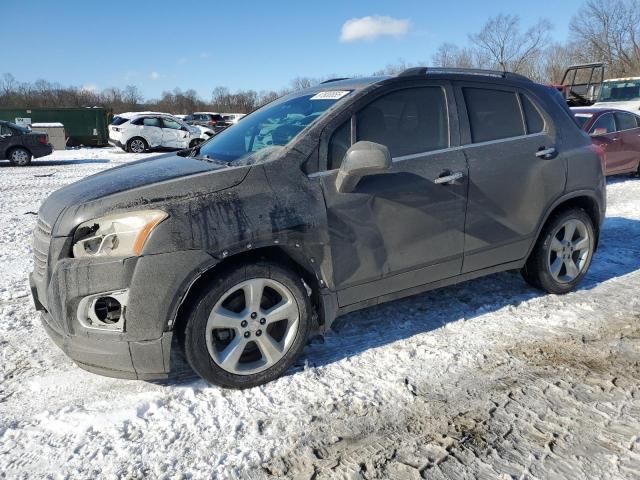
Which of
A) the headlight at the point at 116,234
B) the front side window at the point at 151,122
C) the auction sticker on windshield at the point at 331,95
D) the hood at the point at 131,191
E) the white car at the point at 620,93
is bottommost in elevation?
the headlight at the point at 116,234

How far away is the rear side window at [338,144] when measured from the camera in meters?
3.12

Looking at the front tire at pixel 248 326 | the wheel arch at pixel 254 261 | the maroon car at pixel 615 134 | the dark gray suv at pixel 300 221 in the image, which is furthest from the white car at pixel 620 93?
the front tire at pixel 248 326

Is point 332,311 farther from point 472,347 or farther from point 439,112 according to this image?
point 439,112

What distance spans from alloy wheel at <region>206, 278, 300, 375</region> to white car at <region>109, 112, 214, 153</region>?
A: 61.3 ft

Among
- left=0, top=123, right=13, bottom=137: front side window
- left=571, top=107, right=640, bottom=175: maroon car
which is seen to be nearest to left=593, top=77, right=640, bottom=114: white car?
left=571, top=107, right=640, bottom=175: maroon car

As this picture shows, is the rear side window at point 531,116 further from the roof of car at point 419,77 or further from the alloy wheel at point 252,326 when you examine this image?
the alloy wheel at point 252,326

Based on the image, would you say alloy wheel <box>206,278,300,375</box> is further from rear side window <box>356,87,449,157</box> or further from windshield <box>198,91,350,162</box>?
rear side window <box>356,87,449,157</box>

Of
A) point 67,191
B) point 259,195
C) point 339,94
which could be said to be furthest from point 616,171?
point 67,191

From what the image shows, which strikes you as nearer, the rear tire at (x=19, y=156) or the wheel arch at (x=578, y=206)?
the wheel arch at (x=578, y=206)

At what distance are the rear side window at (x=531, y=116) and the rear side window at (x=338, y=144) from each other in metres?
1.70

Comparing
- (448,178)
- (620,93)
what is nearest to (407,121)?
(448,178)

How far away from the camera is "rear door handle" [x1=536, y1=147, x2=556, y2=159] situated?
3.93 meters

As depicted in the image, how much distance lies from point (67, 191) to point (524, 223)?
330 centimetres

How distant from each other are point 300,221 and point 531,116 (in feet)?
7.66
